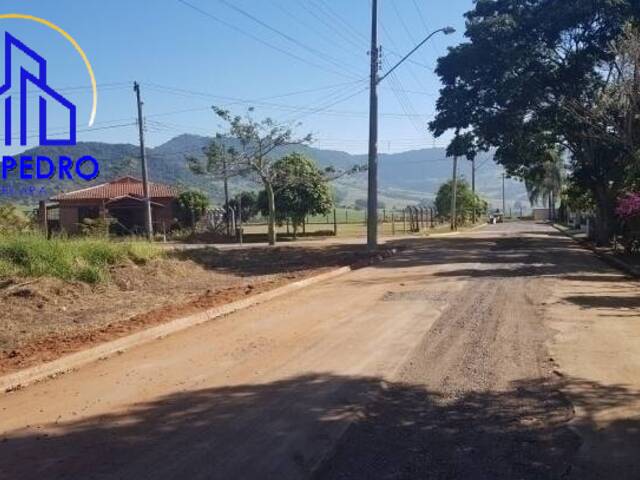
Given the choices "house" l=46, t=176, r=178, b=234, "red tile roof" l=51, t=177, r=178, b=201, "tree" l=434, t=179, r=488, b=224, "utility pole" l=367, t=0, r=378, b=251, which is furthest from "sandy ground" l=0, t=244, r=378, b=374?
"tree" l=434, t=179, r=488, b=224

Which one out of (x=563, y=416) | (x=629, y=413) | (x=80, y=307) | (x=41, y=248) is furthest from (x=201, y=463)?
(x=41, y=248)

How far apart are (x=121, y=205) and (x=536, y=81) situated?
33565mm

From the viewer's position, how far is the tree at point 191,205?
175 feet

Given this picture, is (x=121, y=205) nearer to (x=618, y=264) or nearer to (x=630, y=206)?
(x=618, y=264)

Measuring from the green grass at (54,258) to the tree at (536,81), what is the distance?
2028cm

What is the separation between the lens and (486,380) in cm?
722

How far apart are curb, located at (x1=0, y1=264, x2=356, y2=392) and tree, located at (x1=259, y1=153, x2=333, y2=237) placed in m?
28.7

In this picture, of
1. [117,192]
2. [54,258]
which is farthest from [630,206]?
[117,192]

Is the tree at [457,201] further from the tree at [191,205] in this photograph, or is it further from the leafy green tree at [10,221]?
the leafy green tree at [10,221]

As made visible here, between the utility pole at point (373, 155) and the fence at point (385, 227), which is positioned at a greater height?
the utility pole at point (373, 155)

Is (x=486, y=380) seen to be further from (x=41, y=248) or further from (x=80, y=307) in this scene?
(x=41, y=248)

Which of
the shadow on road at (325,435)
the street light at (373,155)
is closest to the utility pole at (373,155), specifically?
the street light at (373,155)

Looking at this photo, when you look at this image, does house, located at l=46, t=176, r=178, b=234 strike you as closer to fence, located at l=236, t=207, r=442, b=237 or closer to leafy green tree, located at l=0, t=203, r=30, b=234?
fence, located at l=236, t=207, r=442, b=237

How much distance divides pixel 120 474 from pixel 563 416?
3.65 m
